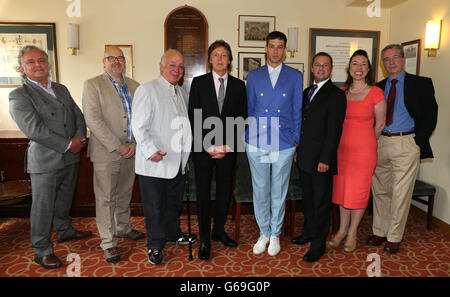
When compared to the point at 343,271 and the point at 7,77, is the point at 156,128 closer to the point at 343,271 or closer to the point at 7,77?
the point at 343,271

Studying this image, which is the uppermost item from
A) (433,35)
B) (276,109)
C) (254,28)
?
(254,28)

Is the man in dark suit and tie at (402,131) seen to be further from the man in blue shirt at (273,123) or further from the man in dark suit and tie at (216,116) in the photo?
the man in dark suit and tie at (216,116)

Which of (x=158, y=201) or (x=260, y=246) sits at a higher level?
(x=158, y=201)

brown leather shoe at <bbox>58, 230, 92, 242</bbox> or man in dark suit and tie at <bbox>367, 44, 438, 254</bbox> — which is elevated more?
man in dark suit and tie at <bbox>367, 44, 438, 254</bbox>

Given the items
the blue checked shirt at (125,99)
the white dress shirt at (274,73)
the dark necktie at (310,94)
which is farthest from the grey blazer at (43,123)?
the dark necktie at (310,94)

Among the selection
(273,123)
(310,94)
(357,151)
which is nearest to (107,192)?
(273,123)

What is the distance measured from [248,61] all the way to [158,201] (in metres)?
2.46

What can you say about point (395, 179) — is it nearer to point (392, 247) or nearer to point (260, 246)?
point (392, 247)

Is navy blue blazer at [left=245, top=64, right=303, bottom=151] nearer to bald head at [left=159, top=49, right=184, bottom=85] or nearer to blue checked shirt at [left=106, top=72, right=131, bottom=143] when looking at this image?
bald head at [left=159, top=49, right=184, bottom=85]

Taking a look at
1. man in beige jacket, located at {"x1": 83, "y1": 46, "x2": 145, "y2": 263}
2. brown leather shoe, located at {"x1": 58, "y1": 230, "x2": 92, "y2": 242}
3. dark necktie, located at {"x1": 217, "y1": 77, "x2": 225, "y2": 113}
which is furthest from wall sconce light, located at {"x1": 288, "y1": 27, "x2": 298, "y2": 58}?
brown leather shoe, located at {"x1": 58, "y1": 230, "x2": 92, "y2": 242}

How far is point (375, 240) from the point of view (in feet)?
9.95

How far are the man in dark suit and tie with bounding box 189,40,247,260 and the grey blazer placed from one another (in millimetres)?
1065

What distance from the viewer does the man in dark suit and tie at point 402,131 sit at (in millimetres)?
2787

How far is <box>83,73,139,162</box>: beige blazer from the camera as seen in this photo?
2572mm
